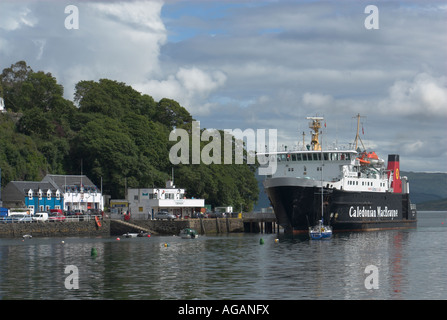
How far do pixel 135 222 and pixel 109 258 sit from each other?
138ft

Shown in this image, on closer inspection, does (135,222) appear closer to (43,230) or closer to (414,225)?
(43,230)

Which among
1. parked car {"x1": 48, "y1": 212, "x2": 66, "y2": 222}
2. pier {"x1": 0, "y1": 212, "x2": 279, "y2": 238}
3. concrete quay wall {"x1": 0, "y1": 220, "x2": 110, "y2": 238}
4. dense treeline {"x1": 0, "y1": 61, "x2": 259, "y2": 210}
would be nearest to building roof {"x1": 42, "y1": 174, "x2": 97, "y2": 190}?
dense treeline {"x1": 0, "y1": 61, "x2": 259, "y2": 210}

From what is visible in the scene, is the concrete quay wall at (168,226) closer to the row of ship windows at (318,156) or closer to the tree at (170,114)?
the row of ship windows at (318,156)

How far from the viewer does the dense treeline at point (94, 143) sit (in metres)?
129

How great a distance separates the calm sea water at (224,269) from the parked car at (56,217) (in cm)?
1537

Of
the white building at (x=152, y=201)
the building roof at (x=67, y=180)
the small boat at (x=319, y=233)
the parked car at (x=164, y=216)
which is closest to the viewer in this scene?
the small boat at (x=319, y=233)

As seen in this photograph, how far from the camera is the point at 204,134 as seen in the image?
159500 mm

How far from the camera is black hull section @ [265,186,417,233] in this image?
99000mm

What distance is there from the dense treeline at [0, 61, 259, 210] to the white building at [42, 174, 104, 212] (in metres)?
4.67

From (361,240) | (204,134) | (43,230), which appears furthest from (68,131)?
(361,240)

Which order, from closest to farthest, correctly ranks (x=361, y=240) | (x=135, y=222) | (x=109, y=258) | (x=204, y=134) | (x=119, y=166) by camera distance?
1. (x=109, y=258)
2. (x=361, y=240)
3. (x=135, y=222)
4. (x=119, y=166)
5. (x=204, y=134)

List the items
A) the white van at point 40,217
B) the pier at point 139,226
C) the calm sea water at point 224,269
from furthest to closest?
the white van at point 40,217 < the pier at point 139,226 < the calm sea water at point 224,269
